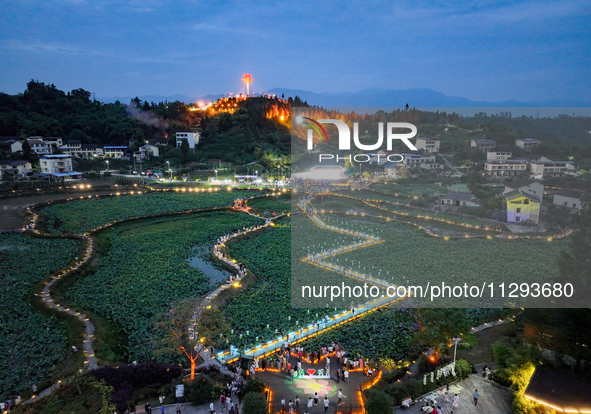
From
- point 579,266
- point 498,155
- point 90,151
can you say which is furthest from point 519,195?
point 90,151

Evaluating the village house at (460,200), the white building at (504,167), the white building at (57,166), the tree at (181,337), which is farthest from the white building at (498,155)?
the white building at (57,166)

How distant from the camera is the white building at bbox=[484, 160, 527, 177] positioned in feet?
144

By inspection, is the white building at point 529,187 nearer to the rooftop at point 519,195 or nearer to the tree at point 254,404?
the rooftop at point 519,195

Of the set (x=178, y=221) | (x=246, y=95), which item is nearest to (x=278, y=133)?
(x=246, y=95)

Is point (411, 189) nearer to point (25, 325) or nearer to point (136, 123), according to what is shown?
point (25, 325)

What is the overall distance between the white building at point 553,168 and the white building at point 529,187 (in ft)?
9.56

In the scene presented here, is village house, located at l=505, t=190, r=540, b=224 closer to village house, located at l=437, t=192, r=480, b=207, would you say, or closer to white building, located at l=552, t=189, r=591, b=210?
white building, located at l=552, t=189, r=591, b=210

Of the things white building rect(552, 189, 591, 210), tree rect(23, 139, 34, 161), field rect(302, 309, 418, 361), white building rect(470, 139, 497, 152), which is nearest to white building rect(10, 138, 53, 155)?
tree rect(23, 139, 34, 161)

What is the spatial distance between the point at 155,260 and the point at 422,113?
197 ft

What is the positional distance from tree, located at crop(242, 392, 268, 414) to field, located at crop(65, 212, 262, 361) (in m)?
6.29

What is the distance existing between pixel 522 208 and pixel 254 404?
32.4 metres

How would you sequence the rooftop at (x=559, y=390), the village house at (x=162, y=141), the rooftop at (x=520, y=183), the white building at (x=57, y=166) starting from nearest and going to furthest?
the rooftop at (x=559, y=390) → the rooftop at (x=520, y=183) → the white building at (x=57, y=166) → the village house at (x=162, y=141)

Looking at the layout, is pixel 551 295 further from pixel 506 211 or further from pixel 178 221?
pixel 178 221

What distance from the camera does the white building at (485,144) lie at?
1923 inches
